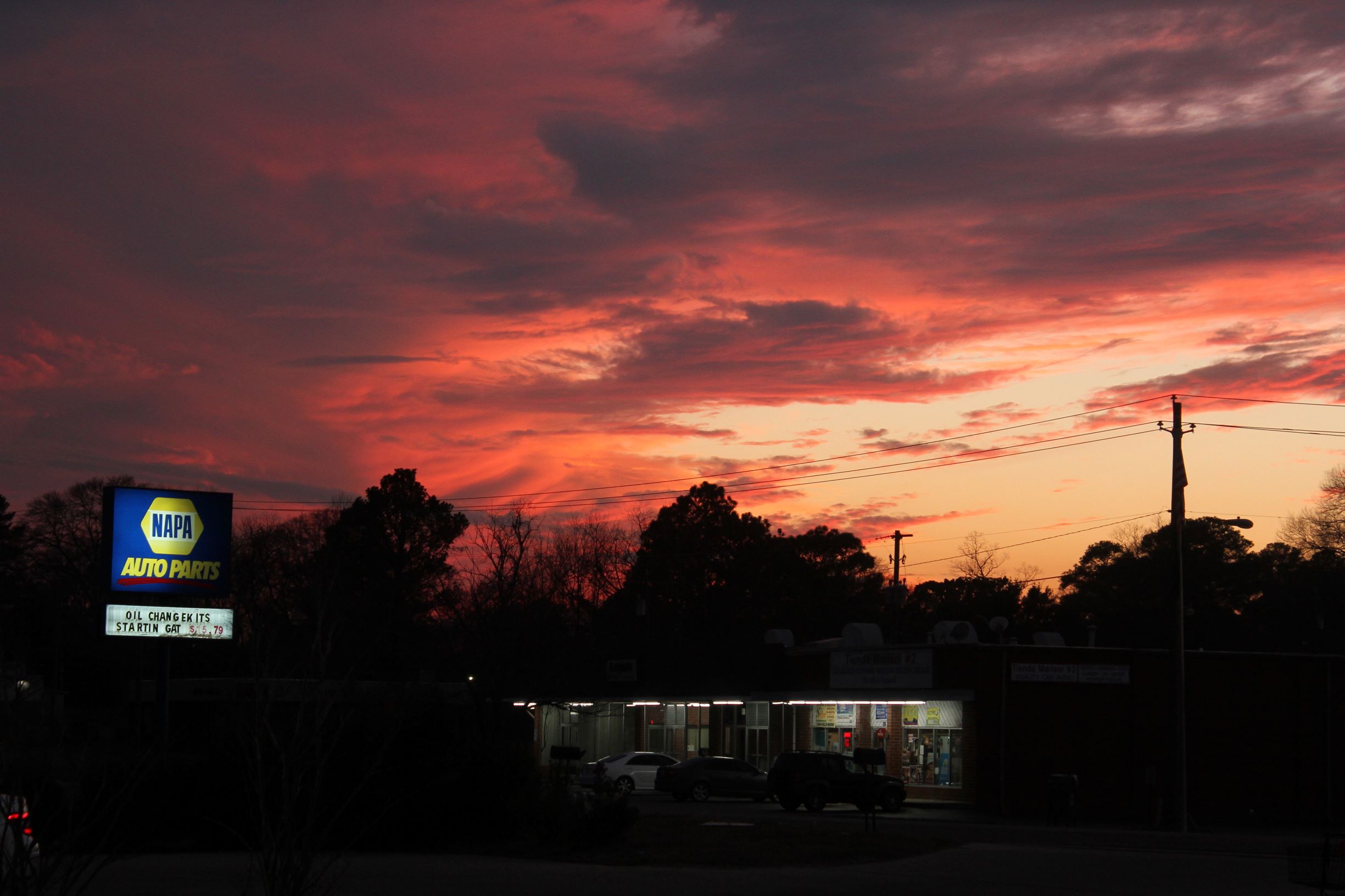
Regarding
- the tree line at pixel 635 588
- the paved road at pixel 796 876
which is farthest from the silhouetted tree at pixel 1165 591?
the paved road at pixel 796 876

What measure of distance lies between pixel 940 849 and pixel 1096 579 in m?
72.7

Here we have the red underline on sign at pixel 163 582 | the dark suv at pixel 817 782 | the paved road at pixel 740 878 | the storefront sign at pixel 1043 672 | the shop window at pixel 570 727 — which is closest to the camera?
the paved road at pixel 740 878

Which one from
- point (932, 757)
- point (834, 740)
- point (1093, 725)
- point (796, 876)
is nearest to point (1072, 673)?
point (1093, 725)

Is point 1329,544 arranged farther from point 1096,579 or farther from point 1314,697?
point 1314,697

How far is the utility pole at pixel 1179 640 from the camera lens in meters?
33.3

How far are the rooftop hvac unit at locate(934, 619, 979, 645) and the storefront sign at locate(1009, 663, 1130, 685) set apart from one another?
5.83 ft

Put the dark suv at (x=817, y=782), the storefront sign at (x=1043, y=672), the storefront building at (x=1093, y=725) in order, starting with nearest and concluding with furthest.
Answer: the dark suv at (x=817, y=782) → the storefront building at (x=1093, y=725) → the storefront sign at (x=1043, y=672)

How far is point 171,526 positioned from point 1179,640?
24.7 m

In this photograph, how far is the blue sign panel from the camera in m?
29.3

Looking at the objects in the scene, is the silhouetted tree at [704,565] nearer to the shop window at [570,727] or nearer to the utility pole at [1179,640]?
the shop window at [570,727]

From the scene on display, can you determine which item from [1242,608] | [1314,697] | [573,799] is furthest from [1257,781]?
[1242,608]

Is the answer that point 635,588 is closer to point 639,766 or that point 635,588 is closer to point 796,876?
point 639,766

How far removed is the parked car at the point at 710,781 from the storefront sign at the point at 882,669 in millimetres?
5403

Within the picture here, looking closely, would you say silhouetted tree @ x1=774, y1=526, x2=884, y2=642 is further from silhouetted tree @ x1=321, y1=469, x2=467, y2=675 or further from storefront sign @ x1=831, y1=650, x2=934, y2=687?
storefront sign @ x1=831, y1=650, x2=934, y2=687
